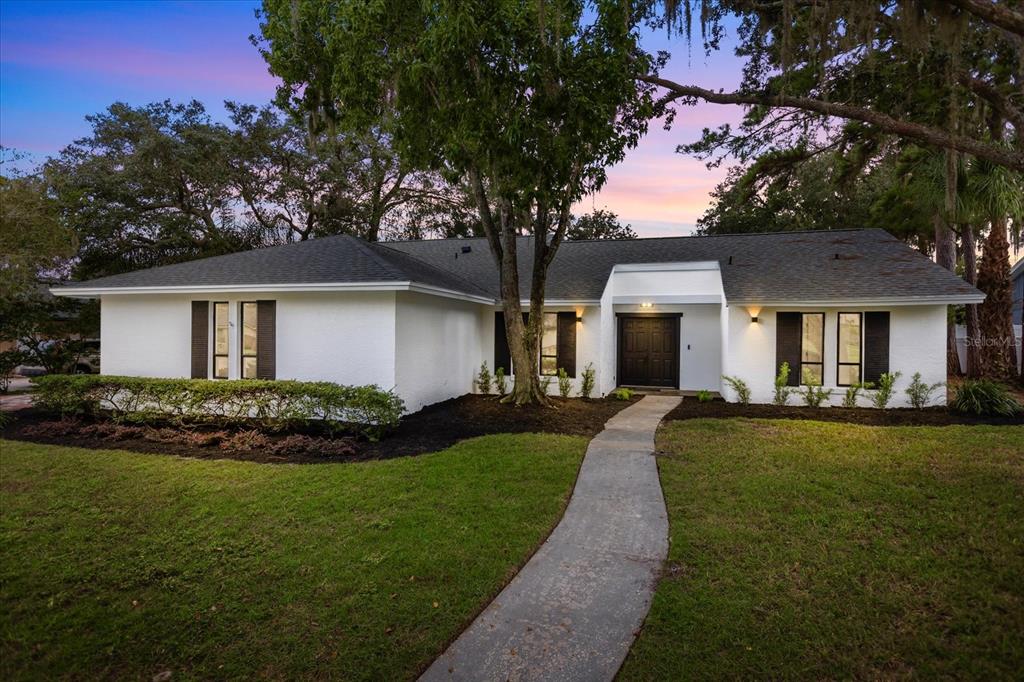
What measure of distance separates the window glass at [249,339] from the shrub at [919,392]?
1347 centimetres

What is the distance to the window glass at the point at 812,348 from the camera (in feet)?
37.0

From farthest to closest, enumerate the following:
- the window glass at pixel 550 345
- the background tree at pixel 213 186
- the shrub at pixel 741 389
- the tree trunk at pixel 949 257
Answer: the background tree at pixel 213 186, the tree trunk at pixel 949 257, the window glass at pixel 550 345, the shrub at pixel 741 389

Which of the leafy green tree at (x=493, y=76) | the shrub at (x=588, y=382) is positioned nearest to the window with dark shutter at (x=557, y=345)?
the shrub at (x=588, y=382)

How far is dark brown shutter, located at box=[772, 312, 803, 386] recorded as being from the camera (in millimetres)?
11398

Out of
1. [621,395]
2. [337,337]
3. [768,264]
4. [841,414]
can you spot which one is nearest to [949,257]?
[768,264]

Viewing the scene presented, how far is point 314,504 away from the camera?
544 centimetres

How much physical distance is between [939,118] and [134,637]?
38.6 feet

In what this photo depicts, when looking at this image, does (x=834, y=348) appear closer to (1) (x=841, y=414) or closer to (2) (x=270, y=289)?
(1) (x=841, y=414)

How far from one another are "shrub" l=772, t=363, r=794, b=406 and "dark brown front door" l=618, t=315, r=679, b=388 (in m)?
2.90

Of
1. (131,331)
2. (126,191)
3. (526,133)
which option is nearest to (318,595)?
(526,133)

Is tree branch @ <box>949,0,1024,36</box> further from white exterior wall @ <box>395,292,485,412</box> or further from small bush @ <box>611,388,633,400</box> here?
small bush @ <box>611,388,633,400</box>

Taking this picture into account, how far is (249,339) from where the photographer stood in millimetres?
10445

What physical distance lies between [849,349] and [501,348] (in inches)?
308

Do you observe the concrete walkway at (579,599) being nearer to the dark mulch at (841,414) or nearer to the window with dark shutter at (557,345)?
the dark mulch at (841,414)
